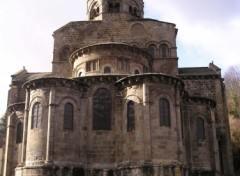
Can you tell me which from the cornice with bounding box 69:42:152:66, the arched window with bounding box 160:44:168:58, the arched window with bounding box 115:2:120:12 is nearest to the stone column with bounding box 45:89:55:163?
the cornice with bounding box 69:42:152:66

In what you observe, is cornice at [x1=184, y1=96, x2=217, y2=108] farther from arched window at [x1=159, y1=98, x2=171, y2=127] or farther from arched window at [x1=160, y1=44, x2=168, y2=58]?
arched window at [x1=160, y1=44, x2=168, y2=58]

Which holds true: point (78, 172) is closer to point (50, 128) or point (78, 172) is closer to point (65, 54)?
point (50, 128)

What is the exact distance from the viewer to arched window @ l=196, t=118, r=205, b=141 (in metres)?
26.4

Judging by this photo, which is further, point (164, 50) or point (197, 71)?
point (197, 71)

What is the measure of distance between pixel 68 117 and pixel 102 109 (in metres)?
2.45

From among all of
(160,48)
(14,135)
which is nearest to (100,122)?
(14,135)

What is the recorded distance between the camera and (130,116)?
74.0 ft

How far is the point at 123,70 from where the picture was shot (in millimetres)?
27031

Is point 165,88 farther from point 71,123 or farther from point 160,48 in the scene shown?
point 160,48

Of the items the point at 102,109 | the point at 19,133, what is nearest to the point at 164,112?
the point at 102,109

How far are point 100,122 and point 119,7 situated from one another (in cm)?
1675

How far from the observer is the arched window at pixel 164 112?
21856 mm

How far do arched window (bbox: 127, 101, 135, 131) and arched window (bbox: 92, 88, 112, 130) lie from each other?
1.42 m

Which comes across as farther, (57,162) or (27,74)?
(27,74)
